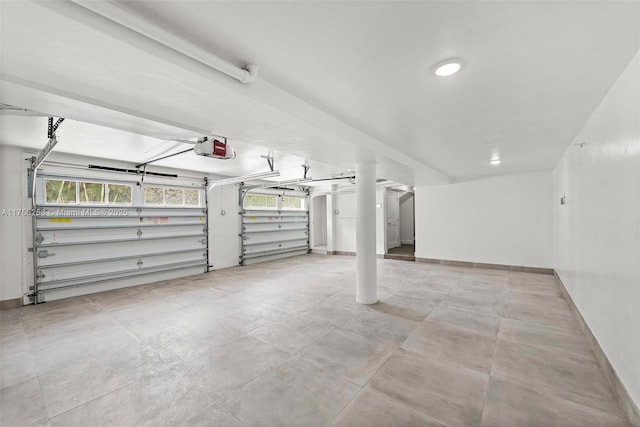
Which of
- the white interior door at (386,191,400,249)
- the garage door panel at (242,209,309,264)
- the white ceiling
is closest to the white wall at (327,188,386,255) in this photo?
the garage door panel at (242,209,309,264)

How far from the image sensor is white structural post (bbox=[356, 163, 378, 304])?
4.26 m

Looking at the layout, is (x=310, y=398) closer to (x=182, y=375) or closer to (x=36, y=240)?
(x=182, y=375)

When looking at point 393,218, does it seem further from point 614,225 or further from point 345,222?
point 614,225

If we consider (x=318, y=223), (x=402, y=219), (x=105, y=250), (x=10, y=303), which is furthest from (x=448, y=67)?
(x=402, y=219)

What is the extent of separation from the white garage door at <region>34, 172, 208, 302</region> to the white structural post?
4.63 m

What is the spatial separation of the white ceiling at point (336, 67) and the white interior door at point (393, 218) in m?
6.55

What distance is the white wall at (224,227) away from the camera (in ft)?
23.4

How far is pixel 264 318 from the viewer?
369 cm

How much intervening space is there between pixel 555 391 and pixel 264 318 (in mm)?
3163

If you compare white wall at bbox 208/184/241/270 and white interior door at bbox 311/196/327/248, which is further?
white interior door at bbox 311/196/327/248

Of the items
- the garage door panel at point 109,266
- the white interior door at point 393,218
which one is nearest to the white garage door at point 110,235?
the garage door panel at point 109,266

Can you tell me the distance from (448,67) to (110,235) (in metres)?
6.47
